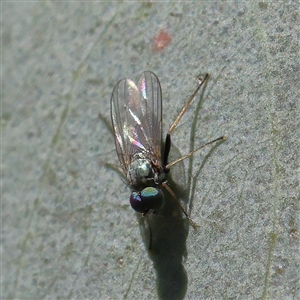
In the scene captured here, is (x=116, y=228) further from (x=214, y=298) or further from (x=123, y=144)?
(x=214, y=298)

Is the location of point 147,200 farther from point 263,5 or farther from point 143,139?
point 263,5

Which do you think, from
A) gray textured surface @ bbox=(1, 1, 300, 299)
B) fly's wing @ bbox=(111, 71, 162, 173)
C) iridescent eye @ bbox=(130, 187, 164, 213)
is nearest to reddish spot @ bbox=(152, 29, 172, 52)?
gray textured surface @ bbox=(1, 1, 300, 299)

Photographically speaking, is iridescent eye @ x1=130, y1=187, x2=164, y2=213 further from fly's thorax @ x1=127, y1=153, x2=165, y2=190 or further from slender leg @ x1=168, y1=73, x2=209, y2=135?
slender leg @ x1=168, y1=73, x2=209, y2=135

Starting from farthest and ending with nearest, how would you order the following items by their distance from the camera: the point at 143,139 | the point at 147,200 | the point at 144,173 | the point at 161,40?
1. the point at 161,40
2. the point at 143,139
3. the point at 144,173
4. the point at 147,200

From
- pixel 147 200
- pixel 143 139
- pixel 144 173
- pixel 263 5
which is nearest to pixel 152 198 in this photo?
pixel 147 200

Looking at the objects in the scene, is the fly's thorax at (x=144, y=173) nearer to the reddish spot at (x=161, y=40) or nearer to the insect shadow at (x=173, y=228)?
the insect shadow at (x=173, y=228)

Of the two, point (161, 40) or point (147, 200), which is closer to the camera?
point (147, 200)
